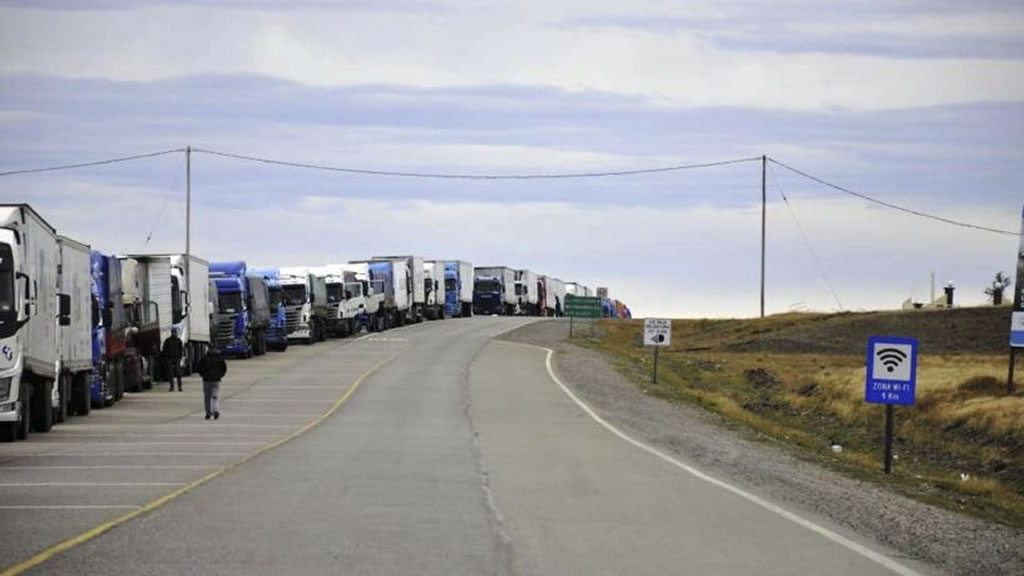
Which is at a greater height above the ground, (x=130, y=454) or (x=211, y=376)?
(x=211, y=376)

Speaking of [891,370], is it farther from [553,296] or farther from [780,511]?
[553,296]

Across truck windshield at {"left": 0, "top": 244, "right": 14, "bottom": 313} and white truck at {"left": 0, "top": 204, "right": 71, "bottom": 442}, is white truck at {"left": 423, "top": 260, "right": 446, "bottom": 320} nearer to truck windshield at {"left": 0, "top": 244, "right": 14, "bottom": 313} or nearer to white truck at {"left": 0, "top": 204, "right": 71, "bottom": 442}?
white truck at {"left": 0, "top": 204, "right": 71, "bottom": 442}

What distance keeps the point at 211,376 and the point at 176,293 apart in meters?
16.4

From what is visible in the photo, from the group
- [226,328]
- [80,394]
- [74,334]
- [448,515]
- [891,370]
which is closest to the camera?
[448,515]

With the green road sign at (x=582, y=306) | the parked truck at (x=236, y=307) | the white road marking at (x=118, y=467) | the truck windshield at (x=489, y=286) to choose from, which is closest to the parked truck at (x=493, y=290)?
the truck windshield at (x=489, y=286)

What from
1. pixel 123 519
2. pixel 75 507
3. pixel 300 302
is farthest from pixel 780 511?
pixel 300 302

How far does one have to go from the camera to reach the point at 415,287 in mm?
93188

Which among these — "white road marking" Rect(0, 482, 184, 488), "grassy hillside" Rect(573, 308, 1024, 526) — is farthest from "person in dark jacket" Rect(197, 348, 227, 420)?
"white road marking" Rect(0, 482, 184, 488)

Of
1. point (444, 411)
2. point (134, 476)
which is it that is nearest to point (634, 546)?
point (134, 476)

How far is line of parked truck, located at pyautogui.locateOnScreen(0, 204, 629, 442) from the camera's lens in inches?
1112

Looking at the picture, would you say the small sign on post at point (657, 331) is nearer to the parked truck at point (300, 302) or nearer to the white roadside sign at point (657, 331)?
the white roadside sign at point (657, 331)

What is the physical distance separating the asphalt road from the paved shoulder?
3 cm

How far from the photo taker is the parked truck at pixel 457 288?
103 meters

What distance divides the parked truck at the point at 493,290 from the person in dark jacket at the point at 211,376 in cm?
7721
